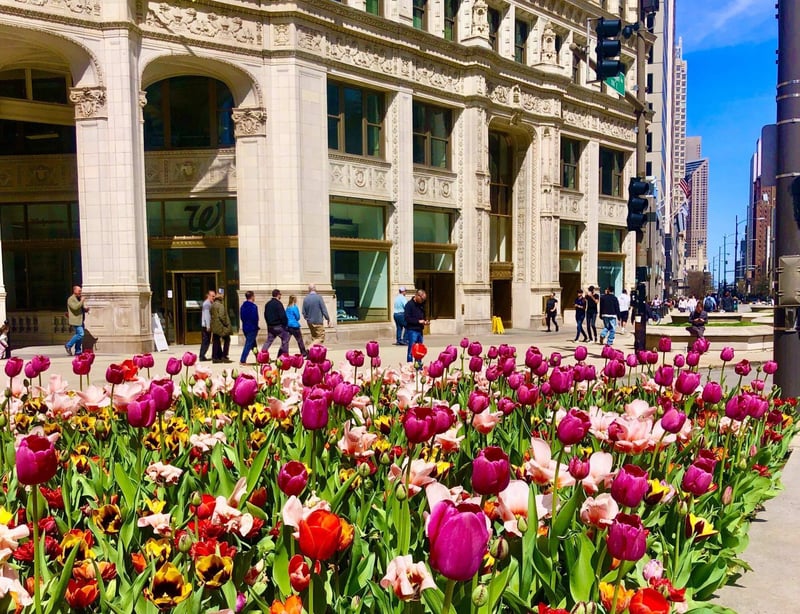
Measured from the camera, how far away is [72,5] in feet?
55.5

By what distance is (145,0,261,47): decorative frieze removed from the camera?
1858cm

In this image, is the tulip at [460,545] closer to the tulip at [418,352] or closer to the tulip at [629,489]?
the tulip at [629,489]

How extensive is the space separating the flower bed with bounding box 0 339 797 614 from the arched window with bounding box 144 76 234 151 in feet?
60.5

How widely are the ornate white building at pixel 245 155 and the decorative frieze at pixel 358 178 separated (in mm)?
71

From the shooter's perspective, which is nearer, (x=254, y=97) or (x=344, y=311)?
(x=254, y=97)

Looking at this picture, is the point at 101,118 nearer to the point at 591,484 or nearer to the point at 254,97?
the point at 254,97

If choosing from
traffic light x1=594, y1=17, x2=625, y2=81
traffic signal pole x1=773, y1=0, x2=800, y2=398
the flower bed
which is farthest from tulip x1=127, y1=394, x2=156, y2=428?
traffic light x1=594, y1=17, x2=625, y2=81

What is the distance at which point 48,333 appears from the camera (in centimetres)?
2181

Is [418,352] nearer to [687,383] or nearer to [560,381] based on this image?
[560,381]

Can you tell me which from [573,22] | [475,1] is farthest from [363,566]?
[573,22]

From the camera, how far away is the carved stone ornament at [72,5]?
54.0 ft

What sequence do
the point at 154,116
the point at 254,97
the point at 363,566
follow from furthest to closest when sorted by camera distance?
the point at 154,116 < the point at 254,97 < the point at 363,566

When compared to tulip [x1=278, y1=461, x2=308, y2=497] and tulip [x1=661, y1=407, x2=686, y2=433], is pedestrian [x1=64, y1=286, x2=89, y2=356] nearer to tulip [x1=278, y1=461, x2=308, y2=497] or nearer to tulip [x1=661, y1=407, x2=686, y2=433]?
tulip [x1=278, y1=461, x2=308, y2=497]

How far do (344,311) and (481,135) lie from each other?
31.2ft
